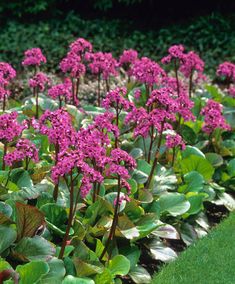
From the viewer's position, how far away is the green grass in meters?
4.07

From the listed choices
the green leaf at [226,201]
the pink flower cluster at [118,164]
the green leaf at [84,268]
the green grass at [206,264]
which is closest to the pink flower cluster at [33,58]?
the green leaf at [226,201]

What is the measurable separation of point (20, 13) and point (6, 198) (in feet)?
27.0

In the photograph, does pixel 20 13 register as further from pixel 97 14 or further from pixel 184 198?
pixel 184 198

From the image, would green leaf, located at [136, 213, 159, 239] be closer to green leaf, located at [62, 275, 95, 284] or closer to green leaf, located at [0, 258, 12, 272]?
green leaf, located at [62, 275, 95, 284]

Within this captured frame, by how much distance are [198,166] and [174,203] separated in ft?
2.22

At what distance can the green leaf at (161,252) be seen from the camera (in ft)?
14.2

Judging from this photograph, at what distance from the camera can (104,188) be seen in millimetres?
4527

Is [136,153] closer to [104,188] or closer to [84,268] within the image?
[104,188]

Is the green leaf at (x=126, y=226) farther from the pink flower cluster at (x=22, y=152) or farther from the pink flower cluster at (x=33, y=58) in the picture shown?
the pink flower cluster at (x=33, y=58)

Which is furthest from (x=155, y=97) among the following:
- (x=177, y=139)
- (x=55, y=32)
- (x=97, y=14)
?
(x=97, y=14)

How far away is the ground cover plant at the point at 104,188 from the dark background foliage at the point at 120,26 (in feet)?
16.3

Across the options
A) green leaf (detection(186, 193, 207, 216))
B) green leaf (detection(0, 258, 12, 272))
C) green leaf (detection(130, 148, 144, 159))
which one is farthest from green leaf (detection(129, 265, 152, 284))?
green leaf (detection(130, 148, 144, 159))

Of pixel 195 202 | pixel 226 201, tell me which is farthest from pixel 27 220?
pixel 226 201

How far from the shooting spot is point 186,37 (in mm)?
11977
